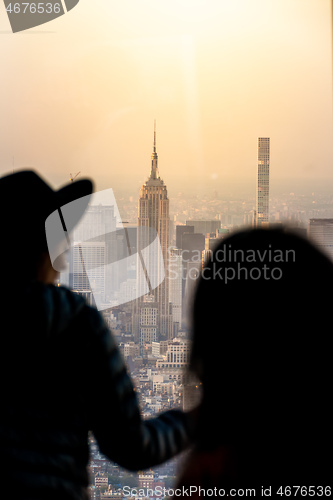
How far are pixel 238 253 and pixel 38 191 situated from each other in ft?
1.11

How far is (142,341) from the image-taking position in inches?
87.8

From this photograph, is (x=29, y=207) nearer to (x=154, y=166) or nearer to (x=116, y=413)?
(x=116, y=413)

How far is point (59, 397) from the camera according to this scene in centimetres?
70

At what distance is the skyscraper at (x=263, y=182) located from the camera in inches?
94.3

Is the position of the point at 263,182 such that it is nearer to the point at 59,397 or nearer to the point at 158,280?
the point at 158,280

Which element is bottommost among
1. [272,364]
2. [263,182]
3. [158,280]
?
[158,280]

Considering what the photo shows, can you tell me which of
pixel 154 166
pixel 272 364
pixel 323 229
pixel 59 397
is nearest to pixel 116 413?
pixel 59 397

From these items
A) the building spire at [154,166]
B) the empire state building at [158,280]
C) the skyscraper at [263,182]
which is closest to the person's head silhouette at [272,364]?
the empire state building at [158,280]

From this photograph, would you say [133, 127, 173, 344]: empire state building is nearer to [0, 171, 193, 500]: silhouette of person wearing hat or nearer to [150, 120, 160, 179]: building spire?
[150, 120, 160, 179]: building spire

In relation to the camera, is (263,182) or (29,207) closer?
(29,207)

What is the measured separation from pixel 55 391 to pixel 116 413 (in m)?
0.08

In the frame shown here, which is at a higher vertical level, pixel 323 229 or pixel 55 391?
pixel 55 391

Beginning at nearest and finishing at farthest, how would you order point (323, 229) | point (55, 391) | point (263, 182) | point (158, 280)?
point (55, 391) < point (323, 229) < point (158, 280) < point (263, 182)

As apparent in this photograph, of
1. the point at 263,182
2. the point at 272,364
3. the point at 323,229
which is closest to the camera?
the point at 272,364
